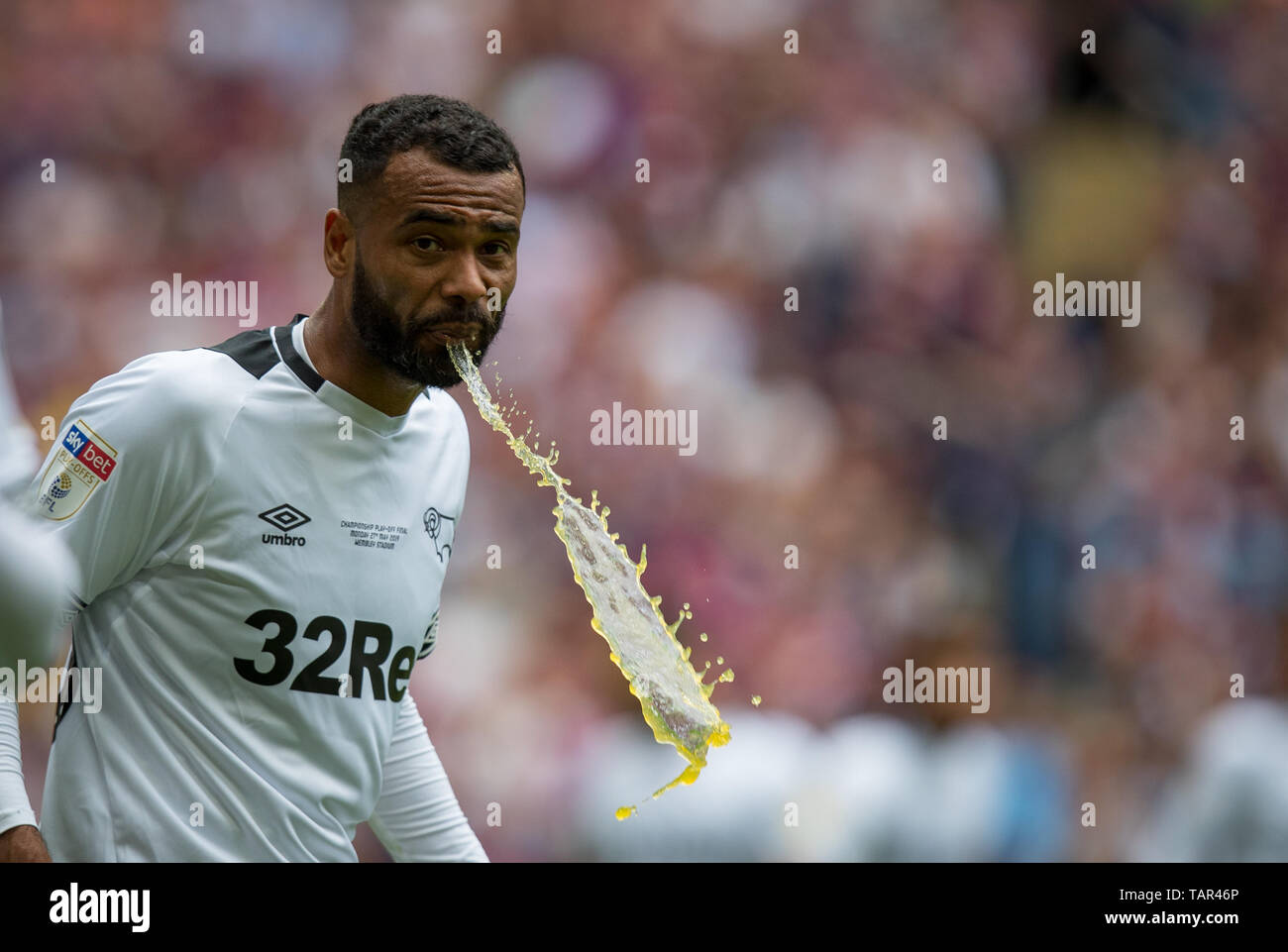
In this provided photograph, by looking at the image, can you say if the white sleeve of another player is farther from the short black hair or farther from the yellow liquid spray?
the short black hair

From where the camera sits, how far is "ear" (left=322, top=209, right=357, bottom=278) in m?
2.07

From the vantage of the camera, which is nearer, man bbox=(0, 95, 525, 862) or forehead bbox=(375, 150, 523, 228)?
man bbox=(0, 95, 525, 862)

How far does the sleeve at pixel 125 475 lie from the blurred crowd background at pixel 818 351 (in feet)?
6.57

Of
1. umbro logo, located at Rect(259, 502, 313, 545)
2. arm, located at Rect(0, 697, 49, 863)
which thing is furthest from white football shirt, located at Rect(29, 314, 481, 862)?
arm, located at Rect(0, 697, 49, 863)

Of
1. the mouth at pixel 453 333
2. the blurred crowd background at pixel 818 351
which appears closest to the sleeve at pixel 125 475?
the mouth at pixel 453 333

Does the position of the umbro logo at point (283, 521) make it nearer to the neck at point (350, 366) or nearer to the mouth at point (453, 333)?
the neck at point (350, 366)

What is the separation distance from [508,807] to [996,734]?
1510 millimetres

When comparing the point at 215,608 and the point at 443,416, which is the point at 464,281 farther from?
the point at 215,608

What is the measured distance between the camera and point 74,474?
1.82 meters

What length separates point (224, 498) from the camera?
1917mm

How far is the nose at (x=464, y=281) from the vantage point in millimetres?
1985

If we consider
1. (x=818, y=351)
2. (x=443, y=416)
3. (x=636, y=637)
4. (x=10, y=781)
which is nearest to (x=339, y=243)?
(x=443, y=416)

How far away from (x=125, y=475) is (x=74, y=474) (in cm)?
7

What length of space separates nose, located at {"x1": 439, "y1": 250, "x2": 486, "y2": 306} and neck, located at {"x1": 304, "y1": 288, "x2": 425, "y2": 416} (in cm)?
16
